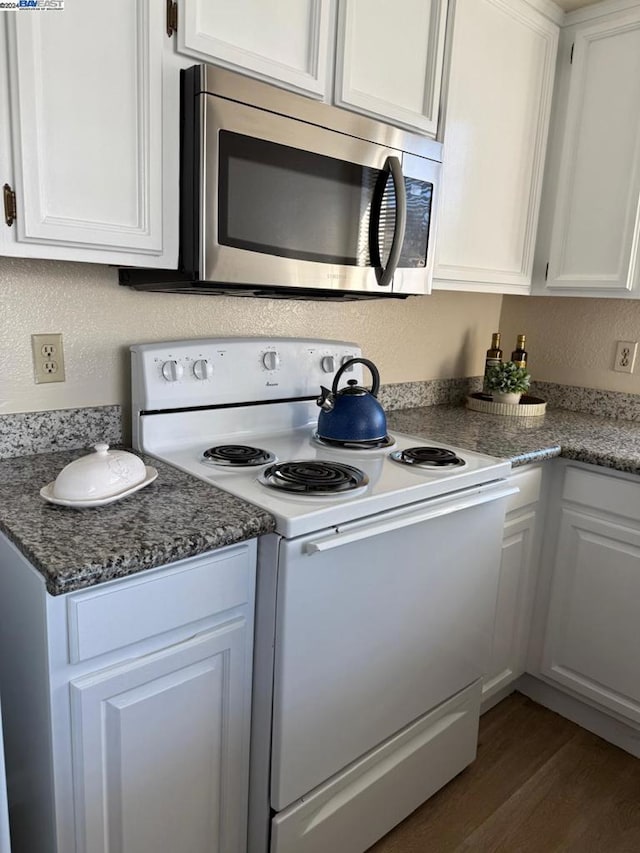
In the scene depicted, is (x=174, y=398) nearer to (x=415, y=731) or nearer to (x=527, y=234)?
(x=415, y=731)

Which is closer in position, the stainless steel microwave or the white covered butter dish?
the white covered butter dish

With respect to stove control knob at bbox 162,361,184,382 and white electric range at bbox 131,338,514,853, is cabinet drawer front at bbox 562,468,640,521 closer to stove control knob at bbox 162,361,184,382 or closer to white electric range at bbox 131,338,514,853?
white electric range at bbox 131,338,514,853

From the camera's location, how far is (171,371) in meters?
1.54

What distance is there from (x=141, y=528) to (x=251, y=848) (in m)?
0.79

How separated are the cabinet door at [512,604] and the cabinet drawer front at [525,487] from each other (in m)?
0.04

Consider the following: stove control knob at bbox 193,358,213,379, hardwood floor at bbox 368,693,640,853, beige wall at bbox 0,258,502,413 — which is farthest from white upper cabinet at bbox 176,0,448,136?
hardwood floor at bbox 368,693,640,853

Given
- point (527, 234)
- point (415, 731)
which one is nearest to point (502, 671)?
point (415, 731)

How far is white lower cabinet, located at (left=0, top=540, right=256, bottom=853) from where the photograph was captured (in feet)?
3.23

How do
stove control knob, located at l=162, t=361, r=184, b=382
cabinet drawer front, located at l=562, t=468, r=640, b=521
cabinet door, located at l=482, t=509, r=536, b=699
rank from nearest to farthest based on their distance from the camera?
stove control knob, located at l=162, t=361, r=184, b=382 < cabinet drawer front, located at l=562, t=468, r=640, b=521 < cabinet door, located at l=482, t=509, r=536, b=699

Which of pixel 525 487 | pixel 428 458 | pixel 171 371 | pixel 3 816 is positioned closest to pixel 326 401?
pixel 428 458

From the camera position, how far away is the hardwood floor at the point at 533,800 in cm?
157

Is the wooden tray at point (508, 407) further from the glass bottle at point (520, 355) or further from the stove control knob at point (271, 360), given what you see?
A: the stove control knob at point (271, 360)

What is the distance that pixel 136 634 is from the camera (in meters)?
1.03

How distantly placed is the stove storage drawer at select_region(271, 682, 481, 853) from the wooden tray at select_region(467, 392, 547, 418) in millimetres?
976
